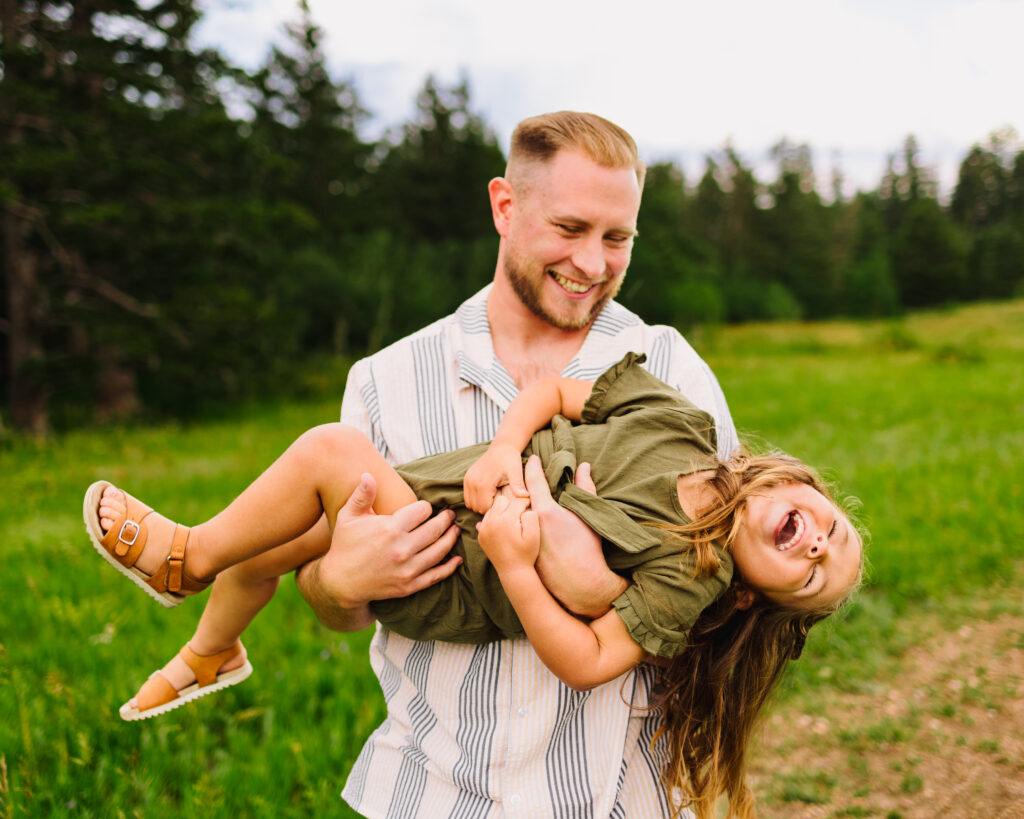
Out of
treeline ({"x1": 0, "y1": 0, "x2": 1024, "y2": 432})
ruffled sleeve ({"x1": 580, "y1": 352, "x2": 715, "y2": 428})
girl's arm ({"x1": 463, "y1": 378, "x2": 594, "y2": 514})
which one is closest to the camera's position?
girl's arm ({"x1": 463, "y1": 378, "x2": 594, "y2": 514})

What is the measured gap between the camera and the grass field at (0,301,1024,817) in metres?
3.12

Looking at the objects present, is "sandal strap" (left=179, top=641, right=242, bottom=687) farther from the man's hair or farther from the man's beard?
the man's hair

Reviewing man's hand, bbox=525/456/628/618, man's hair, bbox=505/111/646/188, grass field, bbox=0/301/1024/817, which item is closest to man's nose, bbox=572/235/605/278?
man's hair, bbox=505/111/646/188

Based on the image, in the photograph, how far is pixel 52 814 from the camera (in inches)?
108

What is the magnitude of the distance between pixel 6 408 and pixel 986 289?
56.7 meters

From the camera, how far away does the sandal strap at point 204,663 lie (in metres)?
2.43

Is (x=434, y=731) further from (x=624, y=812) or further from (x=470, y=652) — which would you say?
(x=624, y=812)

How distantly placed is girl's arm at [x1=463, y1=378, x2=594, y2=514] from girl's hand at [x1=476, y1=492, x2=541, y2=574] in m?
0.09

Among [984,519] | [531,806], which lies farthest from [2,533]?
[984,519]

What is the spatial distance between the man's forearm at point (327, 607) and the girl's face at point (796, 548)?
1099 millimetres

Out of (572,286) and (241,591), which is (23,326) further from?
(572,286)

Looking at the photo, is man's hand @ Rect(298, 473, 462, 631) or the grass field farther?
the grass field

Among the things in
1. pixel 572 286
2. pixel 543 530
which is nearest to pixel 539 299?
pixel 572 286

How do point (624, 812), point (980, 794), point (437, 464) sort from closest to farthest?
point (624, 812), point (437, 464), point (980, 794)
